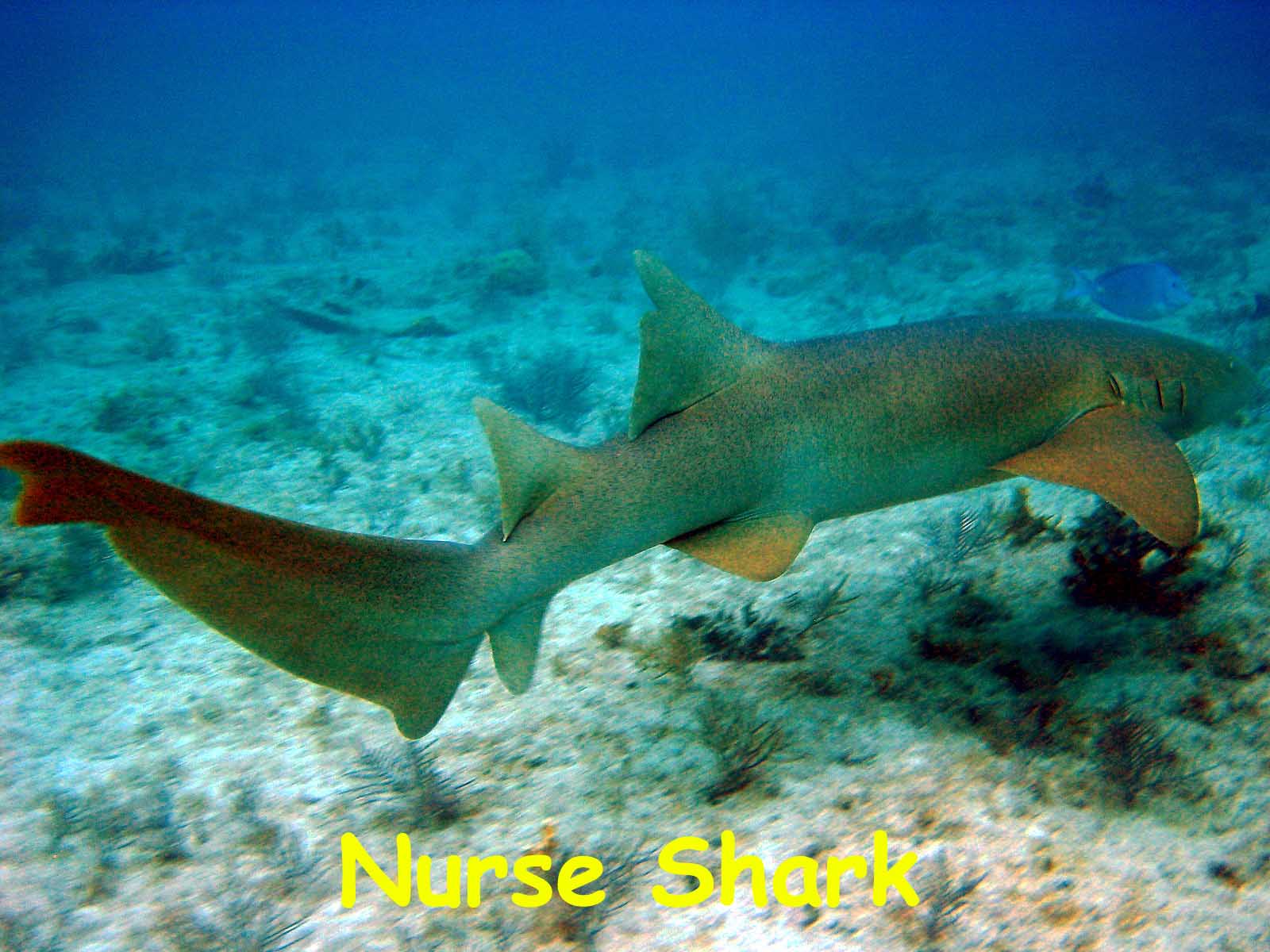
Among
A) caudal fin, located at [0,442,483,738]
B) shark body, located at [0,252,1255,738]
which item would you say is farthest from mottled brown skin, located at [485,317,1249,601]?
caudal fin, located at [0,442,483,738]

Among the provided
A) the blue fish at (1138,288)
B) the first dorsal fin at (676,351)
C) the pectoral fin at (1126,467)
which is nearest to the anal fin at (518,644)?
the first dorsal fin at (676,351)

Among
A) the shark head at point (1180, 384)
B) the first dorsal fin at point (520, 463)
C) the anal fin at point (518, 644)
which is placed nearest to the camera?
the first dorsal fin at point (520, 463)

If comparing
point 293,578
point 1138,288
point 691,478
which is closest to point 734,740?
point 691,478

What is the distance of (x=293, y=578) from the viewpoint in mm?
1995

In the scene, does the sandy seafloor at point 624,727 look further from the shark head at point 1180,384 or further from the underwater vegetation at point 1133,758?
the shark head at point 1180,384

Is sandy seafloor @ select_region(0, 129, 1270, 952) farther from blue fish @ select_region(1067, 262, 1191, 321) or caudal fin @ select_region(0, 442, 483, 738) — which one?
blue fish @ select_region(1067, 262, 1191, 321)

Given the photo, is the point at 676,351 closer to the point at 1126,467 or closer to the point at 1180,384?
the point at 1126,467

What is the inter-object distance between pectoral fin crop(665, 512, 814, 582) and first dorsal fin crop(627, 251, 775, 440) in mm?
540

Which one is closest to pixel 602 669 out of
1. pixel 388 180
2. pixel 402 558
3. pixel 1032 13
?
pixel 402 558

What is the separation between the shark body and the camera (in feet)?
6.31

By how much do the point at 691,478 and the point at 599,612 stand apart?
308cm

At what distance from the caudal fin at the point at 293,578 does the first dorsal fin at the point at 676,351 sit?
0.95 m

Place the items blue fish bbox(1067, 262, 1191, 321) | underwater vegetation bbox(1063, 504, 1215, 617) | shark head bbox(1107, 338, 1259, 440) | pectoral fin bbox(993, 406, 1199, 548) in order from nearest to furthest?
1. pectoral fin bbox(993, 406, 1199, 548)
2. shark head bbox(1107, 338, 1259, 440)
3. underwater vegetation bbox(1063, 504, 1215, 617)
4. blue fish bbox(1067, 262, 1191, 321)

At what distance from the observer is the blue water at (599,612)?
2902 millimetres
